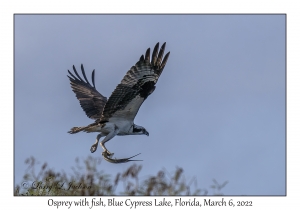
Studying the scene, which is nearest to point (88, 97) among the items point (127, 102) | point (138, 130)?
point (138, 130)

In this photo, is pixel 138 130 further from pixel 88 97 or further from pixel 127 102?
pixel 88 97

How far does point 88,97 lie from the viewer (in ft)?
47.3

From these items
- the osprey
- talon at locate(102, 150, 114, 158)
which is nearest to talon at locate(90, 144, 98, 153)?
the osprey

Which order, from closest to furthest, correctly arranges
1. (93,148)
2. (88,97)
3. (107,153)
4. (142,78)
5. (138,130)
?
(142,78), (107,153), (93,148), (138,130), (88,97)

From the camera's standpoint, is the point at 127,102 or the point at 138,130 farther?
the point at 138,130

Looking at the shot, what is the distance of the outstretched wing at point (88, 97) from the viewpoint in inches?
537

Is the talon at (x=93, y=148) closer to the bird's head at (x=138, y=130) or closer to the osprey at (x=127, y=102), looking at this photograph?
the osprey at (x=127, y=102)

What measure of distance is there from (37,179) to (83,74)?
254 inches

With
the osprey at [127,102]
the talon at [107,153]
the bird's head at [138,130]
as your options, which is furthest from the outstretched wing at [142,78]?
the bird's head at [138,130]

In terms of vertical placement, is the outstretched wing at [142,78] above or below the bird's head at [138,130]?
above

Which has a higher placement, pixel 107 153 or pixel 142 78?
pixel 142 78

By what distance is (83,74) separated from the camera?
1524 cm

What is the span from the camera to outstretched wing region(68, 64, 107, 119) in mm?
13648
